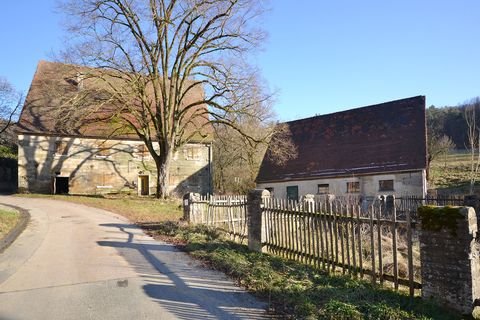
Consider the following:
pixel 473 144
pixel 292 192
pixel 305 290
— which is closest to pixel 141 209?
pixel 292 192

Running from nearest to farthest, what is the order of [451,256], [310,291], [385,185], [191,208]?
[451,256] → [310,291] → [191,208] → [385,185]

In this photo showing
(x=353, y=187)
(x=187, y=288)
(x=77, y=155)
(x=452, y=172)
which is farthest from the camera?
(x=452, y=172)

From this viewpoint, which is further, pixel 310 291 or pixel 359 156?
pixel 359 156

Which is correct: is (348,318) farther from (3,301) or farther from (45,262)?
(45,262)

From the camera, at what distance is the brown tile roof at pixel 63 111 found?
26312 mm

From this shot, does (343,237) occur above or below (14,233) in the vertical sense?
above

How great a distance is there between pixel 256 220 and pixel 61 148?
27.0 meters

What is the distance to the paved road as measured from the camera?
607cm

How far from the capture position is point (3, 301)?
6562mm

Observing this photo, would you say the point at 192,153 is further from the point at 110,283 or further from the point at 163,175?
the point at 110,283

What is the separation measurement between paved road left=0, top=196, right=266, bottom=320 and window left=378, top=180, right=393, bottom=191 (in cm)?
1920

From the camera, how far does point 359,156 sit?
98.7 ft

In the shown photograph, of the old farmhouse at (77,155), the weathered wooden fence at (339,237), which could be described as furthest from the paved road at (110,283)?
the old farmhouse at (77,155)

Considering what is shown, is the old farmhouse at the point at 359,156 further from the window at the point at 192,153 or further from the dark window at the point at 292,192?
the window at the point at 192,153
